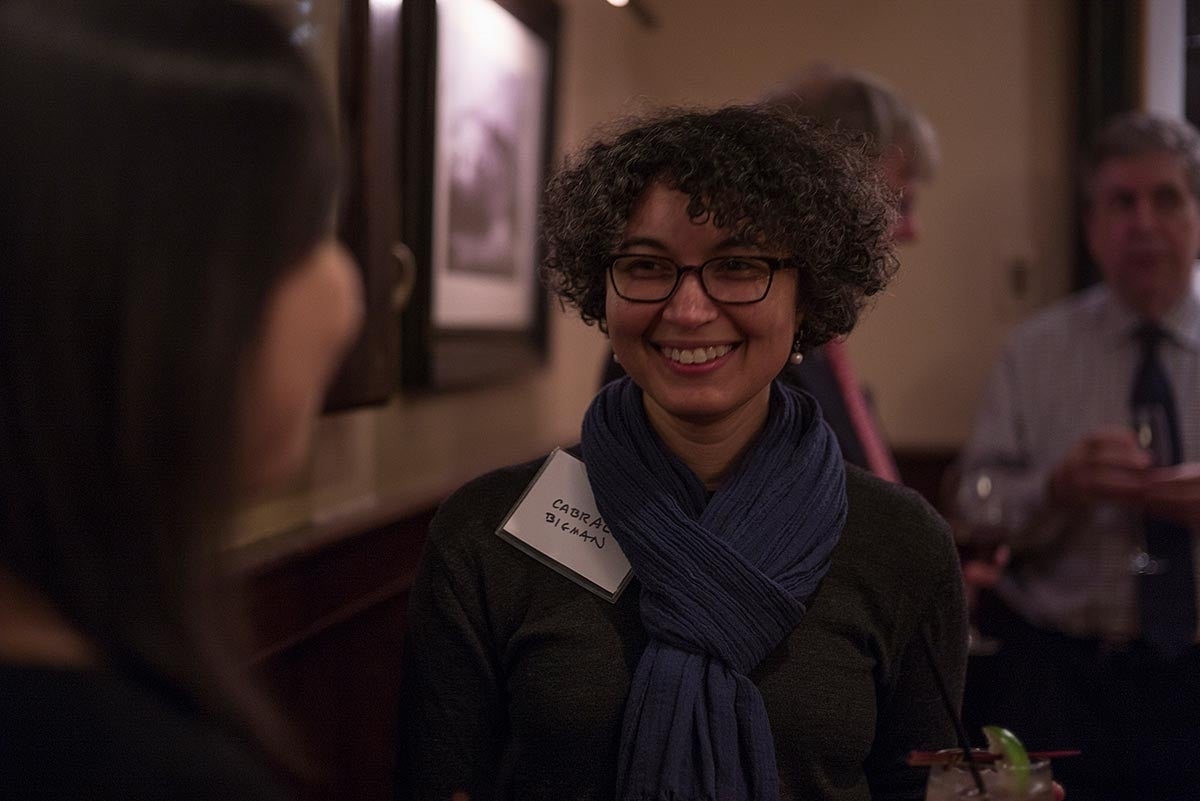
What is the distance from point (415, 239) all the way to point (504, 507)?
110 centimetres

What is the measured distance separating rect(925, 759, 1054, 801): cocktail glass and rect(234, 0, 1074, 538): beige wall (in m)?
2.46

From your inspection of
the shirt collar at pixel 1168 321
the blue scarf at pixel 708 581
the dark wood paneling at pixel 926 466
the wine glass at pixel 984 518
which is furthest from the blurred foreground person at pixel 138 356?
the dark wood paneling at pixel 926 466

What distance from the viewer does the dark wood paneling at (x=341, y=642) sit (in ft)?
5.82

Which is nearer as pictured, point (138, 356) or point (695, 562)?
point (138, 356)

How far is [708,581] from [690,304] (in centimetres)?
31

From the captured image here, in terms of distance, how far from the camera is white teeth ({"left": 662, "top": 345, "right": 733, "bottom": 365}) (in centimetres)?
138

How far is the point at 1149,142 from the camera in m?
2.89

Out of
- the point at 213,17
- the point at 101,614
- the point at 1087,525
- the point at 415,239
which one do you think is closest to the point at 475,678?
the point at 101,614

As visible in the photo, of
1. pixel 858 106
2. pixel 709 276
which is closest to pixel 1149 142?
pixel 858 106

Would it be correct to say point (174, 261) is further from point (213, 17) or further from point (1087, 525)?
point (1087, 525)

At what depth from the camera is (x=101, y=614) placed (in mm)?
615

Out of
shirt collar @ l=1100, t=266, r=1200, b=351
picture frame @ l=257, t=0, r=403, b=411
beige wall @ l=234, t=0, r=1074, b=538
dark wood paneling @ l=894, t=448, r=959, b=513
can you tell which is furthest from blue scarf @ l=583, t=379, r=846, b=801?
dark wood paneling @ l=894, t=448, r=959, b=513

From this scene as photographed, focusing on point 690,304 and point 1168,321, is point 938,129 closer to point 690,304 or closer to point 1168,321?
point 1168,321

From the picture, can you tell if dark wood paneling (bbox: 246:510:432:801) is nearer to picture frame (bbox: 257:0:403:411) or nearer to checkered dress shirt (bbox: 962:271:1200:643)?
picture frame (bbox: 257:0:403:411)
